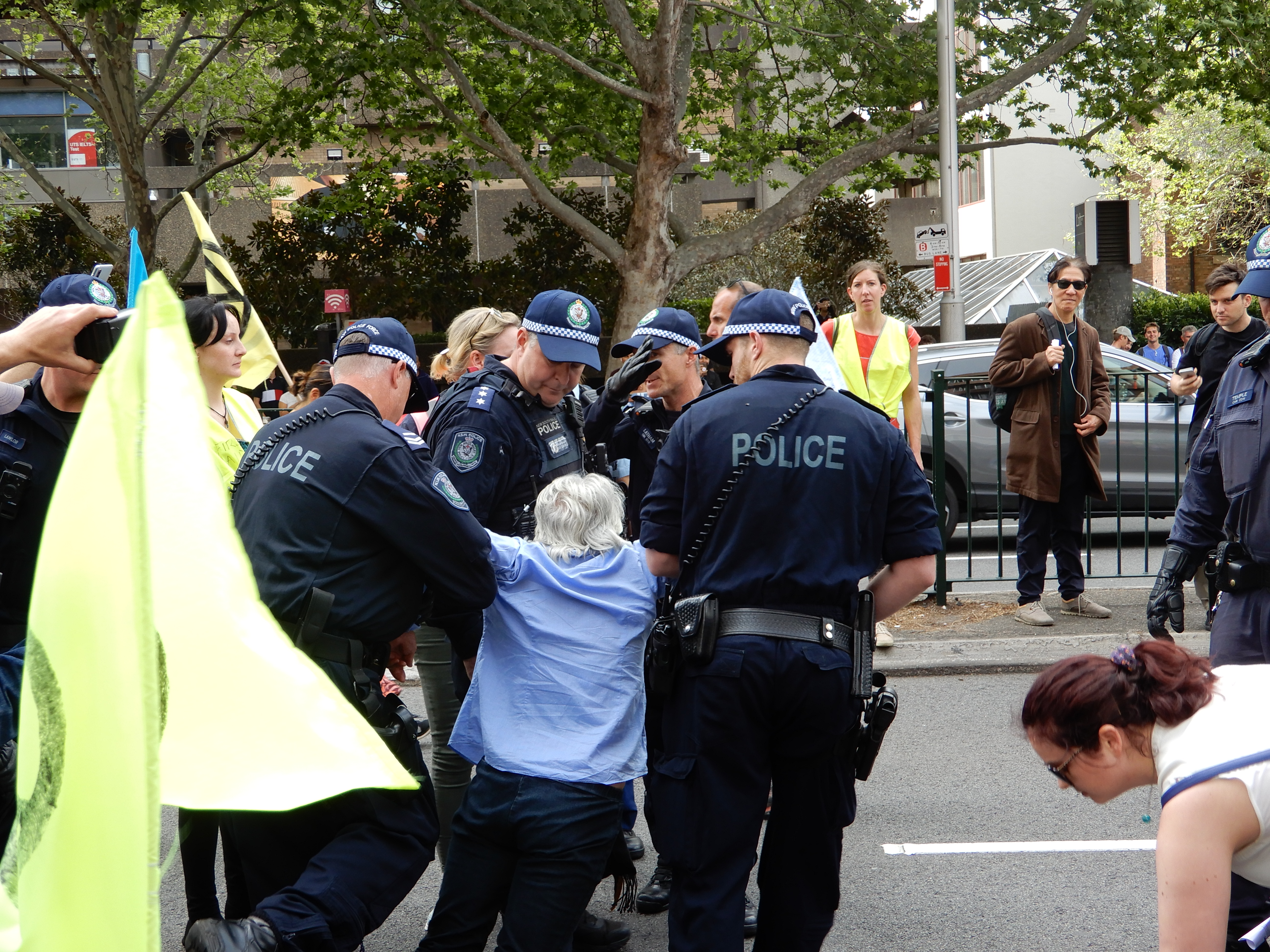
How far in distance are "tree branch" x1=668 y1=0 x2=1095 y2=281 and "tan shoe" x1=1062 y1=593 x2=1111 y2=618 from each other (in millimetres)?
8177

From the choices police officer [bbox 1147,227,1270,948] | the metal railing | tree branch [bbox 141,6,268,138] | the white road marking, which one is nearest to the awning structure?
tree branch [bbox 141,6,268,138]

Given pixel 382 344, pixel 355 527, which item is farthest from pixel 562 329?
pixel 355 527

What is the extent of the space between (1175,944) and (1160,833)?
0.59 feet

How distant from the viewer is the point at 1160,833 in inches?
80.5

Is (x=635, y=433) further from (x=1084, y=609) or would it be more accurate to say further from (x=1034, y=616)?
(x=1084, y=609)

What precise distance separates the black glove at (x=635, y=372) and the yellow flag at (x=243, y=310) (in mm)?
1642

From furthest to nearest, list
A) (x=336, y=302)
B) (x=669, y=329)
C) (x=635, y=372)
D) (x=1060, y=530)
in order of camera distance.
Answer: (x=336, y=302) < (x=1060, y=530) < (x=669, y=329) < (x=635, y=372)

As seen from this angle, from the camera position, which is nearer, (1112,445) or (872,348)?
(872,348)

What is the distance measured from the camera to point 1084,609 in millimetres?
7211

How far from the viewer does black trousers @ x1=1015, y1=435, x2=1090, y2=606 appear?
676cm

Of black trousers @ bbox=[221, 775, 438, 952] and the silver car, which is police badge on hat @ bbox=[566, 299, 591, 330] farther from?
the silver car

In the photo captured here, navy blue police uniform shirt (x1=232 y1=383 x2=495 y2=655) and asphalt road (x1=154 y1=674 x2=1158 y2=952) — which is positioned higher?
navy blue police uniform shirt (x1=232 y1=383 x2=495 y2=655)

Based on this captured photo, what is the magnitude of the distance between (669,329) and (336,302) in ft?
42.9

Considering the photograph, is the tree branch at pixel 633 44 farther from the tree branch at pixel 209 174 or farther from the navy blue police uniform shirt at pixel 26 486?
the navy blue police uniform shirt at pixel 26 486
